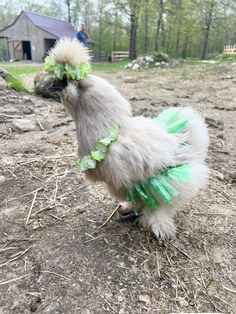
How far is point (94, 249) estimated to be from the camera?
6.79ft

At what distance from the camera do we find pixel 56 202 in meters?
2.57

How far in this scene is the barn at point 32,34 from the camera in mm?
27203

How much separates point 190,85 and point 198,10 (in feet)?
60.2

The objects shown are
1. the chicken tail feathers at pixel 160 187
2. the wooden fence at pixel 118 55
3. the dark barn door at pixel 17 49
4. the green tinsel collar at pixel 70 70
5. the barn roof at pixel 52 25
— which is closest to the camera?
the green tinsel collar at pixel 70 70

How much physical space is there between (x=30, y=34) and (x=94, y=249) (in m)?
29.7

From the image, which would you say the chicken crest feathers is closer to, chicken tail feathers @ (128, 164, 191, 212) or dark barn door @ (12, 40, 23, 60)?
chicken tail feathers @ (128, 164, 191, 212)

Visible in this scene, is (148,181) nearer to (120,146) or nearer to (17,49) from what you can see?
(120,146)

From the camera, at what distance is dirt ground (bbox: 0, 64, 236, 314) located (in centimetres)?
175

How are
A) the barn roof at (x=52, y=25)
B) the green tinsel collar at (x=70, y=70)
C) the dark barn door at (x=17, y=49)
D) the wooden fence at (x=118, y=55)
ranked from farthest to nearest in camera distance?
the dark barn door at (x=17, y=49)
the barn roof at (x=52, y=25)
the wooden fence at (x=118, y=55)
the green tinsel collar at (x=70, y=70)

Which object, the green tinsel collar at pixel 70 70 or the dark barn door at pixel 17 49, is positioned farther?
the dark barn door at pixel 17 49

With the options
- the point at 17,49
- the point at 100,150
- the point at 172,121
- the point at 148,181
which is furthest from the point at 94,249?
the point at 17,49

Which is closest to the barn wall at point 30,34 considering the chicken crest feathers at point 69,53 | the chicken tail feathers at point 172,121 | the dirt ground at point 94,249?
the dirt ground at point 94,249

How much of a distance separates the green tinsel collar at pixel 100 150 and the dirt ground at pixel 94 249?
0.63 meters

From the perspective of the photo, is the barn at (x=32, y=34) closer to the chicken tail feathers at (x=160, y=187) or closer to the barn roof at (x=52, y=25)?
the barn roof at (x=52, y=25)
